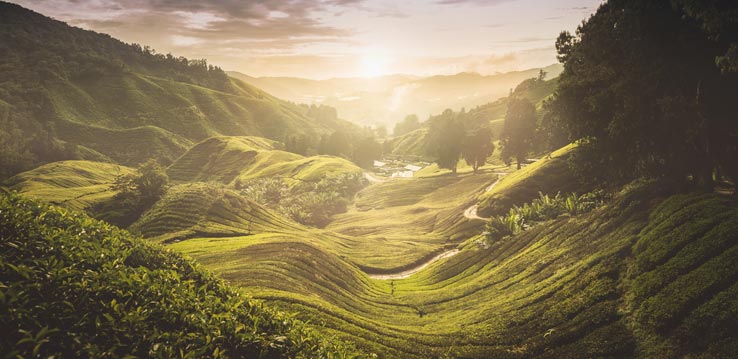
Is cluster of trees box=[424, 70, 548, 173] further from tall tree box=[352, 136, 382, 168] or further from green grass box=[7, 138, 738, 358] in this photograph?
tall tree box=[352, 136, 382, 168]

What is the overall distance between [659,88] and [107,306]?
32.5 metres

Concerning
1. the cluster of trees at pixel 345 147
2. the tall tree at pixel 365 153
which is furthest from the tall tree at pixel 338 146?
the tall tree at pixel 365 153

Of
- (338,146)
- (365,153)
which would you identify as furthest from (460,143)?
(338,146)

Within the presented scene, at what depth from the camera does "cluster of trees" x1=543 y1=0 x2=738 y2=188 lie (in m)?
21.6

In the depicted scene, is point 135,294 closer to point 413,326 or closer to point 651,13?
point 413,326

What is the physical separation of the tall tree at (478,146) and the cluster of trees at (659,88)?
63622 mm

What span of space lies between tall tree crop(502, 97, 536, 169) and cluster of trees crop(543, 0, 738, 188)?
184ft

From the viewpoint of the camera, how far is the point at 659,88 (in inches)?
977

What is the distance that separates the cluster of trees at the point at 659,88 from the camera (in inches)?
851

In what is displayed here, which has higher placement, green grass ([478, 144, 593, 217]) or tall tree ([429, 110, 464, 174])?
tall tree ([429, 110, 464, 174])

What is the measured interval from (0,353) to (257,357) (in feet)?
17.4

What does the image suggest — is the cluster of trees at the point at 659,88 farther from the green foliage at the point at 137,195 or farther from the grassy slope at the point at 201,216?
the green foliage at the point at 137,195

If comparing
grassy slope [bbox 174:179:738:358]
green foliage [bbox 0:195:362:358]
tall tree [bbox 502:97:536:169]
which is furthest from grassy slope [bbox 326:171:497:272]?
green foliage [bbox 0:195:362:358]

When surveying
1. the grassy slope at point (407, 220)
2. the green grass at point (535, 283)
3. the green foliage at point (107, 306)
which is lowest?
the grassy slope at point (407, 220)
